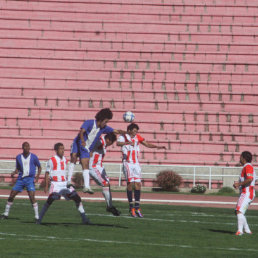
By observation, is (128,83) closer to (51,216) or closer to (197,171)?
(197,171)

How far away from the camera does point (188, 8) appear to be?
119 ft

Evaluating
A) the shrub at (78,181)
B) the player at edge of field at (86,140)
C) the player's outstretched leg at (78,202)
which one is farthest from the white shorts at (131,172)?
the shrub at (78,181)

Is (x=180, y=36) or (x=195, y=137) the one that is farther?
(x=180, y=36)

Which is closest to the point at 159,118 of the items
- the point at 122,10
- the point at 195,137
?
the point at 195,137

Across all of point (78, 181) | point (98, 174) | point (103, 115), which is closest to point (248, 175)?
point (103, 115)

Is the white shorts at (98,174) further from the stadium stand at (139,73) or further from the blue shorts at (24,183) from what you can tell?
the stadium stand at (139,73)

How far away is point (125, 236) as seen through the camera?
1218 centimetres

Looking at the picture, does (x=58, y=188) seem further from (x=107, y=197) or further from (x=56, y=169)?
(x=107, y=197)

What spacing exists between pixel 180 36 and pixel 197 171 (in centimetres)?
911

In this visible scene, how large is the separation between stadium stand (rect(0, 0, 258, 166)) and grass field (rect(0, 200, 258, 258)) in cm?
1343

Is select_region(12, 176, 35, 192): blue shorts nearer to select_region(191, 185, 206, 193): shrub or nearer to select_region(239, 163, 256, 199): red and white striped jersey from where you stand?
select_region(239, 163, 256, 199): red and white striped jersey

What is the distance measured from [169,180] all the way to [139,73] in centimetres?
759

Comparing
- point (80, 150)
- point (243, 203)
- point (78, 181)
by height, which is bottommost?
point (78, 181)

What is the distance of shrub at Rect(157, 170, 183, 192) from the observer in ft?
90.8
